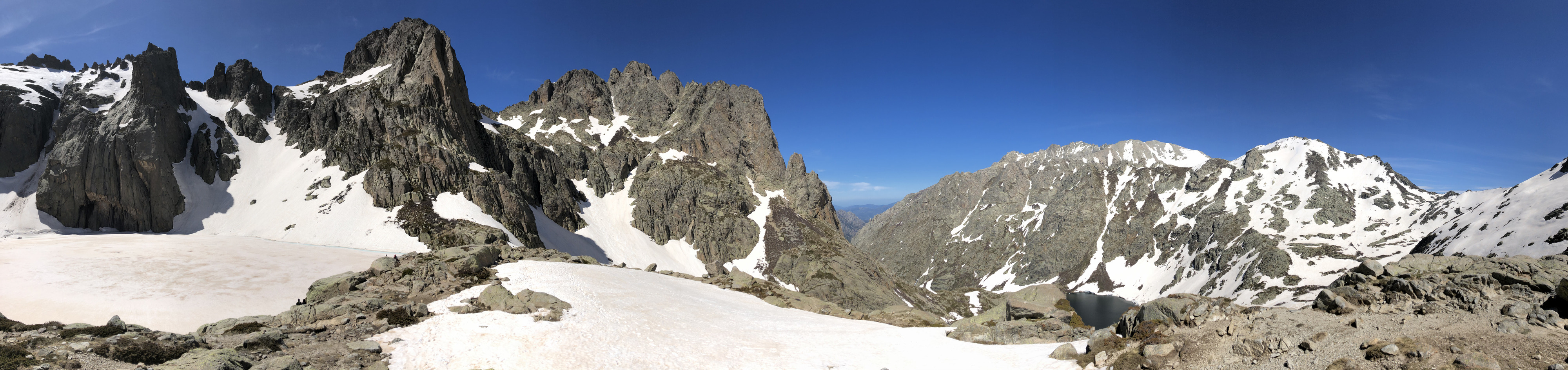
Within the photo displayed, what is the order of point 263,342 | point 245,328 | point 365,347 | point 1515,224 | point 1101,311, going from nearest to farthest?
1. point 263,342
2. point 365,347
3. point 245,328
4. point 1515,224
5. point 1101,311

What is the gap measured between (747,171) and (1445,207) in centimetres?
19473

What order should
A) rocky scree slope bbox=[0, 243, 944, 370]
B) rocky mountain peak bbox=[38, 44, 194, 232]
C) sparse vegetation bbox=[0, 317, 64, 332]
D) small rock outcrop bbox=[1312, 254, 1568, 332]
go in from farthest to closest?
rocky mountain peak bbox=[38, 44, 194, 232]
sparse vegetation bbox=[0, 317, 64, 332]
rocky scree slope bbox=[0, 243, 944, 370]
small rock outcrop bbox=[1312, 254, 1568, 332]

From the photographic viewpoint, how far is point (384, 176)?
76625 mm

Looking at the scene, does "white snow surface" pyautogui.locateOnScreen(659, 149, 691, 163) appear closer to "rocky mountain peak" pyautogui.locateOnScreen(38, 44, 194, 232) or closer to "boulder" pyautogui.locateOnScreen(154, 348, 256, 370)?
"rocky mountain peak" pyautogui.locateOnScreen(38, 44, 194, 232)

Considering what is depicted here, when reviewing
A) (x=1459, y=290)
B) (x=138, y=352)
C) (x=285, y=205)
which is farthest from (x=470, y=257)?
(x=285, y=205)

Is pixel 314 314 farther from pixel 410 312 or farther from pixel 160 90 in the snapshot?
pixel 160 90

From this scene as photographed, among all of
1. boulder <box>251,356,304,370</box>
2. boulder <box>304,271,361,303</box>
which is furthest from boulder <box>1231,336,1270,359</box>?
boulder <box>304,271,361,303</box>

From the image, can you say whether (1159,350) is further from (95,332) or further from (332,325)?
(95,332)

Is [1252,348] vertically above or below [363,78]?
below

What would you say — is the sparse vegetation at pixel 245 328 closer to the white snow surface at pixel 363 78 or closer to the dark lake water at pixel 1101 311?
the white snow surface at pixel 363 78

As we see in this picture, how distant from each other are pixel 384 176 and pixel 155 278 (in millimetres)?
55549

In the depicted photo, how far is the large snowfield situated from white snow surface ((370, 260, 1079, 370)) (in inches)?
513

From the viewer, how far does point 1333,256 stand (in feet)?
463

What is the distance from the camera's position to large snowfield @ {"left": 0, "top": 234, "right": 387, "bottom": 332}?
77.3 feet
